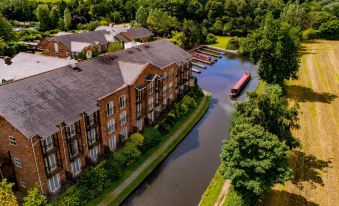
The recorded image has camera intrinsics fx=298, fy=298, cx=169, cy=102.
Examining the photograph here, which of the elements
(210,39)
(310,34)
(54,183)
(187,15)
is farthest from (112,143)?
(187,15)

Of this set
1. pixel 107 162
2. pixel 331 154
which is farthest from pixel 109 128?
pixel 331 154

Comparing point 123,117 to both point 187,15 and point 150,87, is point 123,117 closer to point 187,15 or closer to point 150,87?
point 150,87

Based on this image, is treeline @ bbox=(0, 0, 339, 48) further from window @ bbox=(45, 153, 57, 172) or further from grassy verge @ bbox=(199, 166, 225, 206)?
window @ bbox=(45, 153, 57, 172)

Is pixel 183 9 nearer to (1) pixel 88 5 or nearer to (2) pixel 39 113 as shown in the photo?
(1) pixel 88 5

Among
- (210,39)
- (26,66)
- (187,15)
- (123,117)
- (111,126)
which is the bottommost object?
(210,39)

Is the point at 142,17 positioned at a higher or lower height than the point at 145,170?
higher

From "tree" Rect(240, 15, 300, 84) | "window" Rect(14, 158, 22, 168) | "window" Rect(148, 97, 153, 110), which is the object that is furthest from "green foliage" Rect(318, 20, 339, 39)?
"window" Rect(14, 158, 22, 168)
